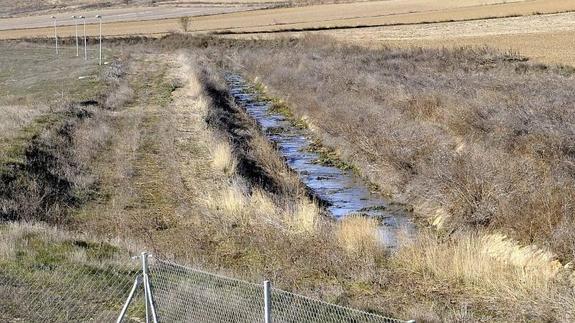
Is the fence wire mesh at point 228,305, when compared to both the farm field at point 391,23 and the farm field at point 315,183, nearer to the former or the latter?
the farm field at point 315,183

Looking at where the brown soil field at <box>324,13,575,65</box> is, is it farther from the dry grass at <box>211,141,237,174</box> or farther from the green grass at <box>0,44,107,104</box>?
the dry grass at <box>211,141,237,174</box>

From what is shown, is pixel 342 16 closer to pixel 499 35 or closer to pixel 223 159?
pixel 499 35

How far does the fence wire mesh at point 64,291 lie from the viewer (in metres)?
9.10

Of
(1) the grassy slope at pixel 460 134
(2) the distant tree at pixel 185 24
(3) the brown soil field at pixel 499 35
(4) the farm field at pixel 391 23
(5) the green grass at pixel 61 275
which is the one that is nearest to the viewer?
(5) the green grass at pixel 61 275

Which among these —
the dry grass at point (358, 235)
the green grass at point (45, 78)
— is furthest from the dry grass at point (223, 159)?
the green grass at point (45, 78)

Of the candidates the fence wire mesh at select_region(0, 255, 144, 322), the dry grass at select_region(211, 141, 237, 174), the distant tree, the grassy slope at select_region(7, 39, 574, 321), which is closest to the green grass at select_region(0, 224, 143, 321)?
the fence wire mesh at select_region(0, 255, 144, 322)

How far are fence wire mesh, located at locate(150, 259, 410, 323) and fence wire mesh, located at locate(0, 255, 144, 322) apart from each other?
17.6 inches

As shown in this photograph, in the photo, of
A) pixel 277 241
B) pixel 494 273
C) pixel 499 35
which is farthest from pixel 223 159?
pixel 499 35

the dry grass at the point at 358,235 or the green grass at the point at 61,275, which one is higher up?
the green grass at the point at 61,275

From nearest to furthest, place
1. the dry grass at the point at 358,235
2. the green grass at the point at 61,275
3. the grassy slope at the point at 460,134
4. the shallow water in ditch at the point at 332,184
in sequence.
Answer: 1. the green grass at the point at 61,275
2. the dry grass at the point at 358,235
3. the grassy slope at the point at 460,134
4. the shallow water in ditch at the point at 332,184

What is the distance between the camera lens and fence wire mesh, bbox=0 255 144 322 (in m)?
9.10

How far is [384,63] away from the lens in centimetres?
4028

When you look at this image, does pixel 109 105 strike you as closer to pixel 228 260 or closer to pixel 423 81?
pixel 423 81

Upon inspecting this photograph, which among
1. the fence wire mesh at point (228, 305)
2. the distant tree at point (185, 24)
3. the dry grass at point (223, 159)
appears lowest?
the distant tree at point (185, 24)
